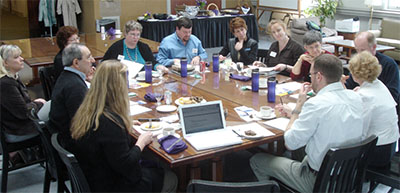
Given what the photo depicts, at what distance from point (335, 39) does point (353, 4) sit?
1.46 meters

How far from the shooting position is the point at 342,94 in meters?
2.38

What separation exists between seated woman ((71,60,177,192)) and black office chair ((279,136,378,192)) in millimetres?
981

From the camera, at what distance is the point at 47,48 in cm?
580

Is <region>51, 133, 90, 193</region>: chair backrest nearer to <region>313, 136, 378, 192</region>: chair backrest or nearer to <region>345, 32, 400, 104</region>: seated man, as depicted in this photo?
<region>313, 136, 378, 192</region>: chair backrest

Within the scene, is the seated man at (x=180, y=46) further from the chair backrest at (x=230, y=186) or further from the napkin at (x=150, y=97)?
the chair backrest at (x=230, y=186)

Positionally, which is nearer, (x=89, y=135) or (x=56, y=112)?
(x=89, y=135)

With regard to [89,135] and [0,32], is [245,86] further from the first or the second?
[0,32]

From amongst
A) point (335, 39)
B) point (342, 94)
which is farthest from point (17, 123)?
point (335, 39)

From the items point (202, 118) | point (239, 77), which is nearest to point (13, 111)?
point (202, 118)

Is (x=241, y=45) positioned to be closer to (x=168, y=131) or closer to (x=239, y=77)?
(x=239, y=77)

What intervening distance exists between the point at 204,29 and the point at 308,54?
5.00 meters

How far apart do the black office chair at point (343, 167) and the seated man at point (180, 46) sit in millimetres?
2672

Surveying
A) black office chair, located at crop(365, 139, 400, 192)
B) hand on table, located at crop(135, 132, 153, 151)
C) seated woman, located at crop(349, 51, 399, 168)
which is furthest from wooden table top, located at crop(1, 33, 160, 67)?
black office chair, located at crop(365, 139, 400, 192)

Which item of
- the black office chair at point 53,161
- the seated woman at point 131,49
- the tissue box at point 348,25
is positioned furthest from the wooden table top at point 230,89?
the tissue box at point 348,25
